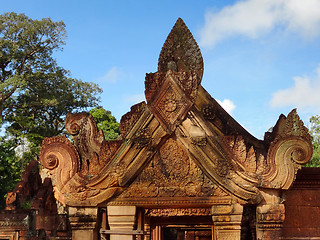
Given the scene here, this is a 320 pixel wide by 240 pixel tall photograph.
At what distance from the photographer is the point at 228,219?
6574 mm

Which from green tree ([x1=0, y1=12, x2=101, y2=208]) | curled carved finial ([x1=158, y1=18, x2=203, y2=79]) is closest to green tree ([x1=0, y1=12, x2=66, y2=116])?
green tree ([x1=0, y1=12, x2=101, y2=208])

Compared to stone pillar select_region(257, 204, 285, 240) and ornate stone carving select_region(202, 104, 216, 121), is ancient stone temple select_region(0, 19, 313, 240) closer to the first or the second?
stone pillar select_region(257, 204, 285, 240)

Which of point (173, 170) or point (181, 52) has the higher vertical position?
point (181, 52)

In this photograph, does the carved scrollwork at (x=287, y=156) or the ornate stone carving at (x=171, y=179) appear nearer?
the carved scrollwork at (x=287, y=156)

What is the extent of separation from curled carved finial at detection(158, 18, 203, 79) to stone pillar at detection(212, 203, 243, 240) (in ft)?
7.95

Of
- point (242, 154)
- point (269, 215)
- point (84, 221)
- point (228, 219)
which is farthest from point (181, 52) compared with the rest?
point (84, 221)

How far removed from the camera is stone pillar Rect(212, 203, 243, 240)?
21.5ft

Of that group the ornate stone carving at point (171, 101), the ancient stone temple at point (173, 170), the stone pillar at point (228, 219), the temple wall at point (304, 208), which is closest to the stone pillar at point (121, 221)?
the ancient stone temple at point (173, 170)

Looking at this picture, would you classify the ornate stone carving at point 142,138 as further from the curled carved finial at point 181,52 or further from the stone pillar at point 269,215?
the stone pillar at point 269,215

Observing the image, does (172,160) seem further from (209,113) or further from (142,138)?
(209,113)

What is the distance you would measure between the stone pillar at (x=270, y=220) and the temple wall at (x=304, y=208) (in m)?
1.10

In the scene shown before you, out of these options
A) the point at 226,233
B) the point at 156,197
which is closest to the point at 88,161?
the point at 156,197

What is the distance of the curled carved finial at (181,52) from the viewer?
775 cm

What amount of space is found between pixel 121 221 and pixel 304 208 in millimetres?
3409
